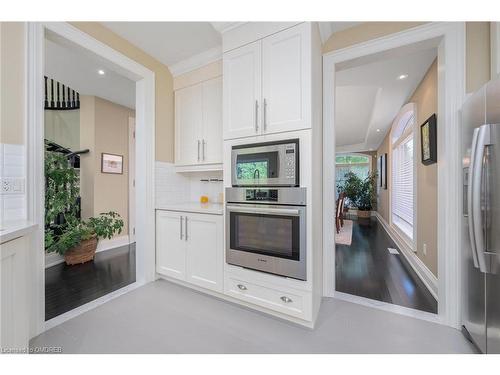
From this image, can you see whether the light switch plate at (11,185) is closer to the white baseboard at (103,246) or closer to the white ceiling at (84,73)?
the white ceiling at (84,73)

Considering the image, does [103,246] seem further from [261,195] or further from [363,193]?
[363,193]

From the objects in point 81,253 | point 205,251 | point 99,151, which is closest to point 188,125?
point 205,251

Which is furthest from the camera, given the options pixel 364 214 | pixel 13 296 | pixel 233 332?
pixel 364 214

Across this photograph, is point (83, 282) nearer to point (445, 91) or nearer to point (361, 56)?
point (361, 56)

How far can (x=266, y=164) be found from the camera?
173cm

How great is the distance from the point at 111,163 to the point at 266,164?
10.7 feet

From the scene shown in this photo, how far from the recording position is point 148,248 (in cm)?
246

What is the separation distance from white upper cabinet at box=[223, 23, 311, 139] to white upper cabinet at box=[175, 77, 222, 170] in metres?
0.54

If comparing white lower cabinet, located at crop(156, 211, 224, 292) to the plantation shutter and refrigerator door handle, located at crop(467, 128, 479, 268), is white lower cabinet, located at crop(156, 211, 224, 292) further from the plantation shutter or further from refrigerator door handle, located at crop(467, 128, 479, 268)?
the plantation shutter

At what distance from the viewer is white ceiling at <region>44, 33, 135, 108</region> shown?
2.16m

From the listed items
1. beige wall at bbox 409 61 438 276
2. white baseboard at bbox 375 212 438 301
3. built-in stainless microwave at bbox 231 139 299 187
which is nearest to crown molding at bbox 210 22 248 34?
built-in stainless microwave at bbox 231 139 299 187

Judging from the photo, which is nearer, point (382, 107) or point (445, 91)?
point (445, 91)
